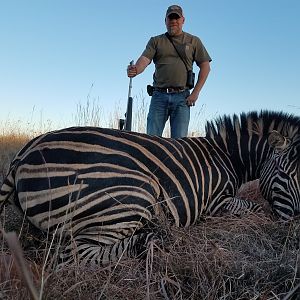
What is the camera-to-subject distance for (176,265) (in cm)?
187

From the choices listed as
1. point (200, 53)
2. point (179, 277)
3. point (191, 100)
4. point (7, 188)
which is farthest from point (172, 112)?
point (179, 277)

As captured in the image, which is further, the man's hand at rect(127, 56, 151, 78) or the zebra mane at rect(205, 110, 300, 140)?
A: the man's hand at rect(127, 56, 151, 78)

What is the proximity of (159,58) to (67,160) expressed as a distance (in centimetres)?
313

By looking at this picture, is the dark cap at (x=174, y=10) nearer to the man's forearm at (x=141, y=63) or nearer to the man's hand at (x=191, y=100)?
the man's forearm at (x=141, y=63)

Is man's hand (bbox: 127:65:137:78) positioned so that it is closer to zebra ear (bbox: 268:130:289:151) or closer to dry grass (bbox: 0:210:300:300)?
zebra ear (bbox: 268:130:289:151)

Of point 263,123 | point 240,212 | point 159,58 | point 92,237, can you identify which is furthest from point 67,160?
point 159,58

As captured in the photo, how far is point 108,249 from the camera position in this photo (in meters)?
2.19

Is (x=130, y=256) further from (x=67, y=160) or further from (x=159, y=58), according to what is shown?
(x=159, y=58)

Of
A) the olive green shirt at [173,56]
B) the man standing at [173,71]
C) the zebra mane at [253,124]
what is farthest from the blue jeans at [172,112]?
the zebra mane at [253,124]

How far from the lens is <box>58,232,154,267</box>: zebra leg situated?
210cm

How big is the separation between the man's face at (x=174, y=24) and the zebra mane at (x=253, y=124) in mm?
1997

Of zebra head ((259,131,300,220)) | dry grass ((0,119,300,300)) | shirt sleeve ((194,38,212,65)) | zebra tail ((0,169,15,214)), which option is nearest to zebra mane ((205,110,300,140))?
zebra head ((259,131,300,220))

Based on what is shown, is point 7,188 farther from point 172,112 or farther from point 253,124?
point 172,112

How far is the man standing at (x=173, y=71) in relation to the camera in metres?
5.02
